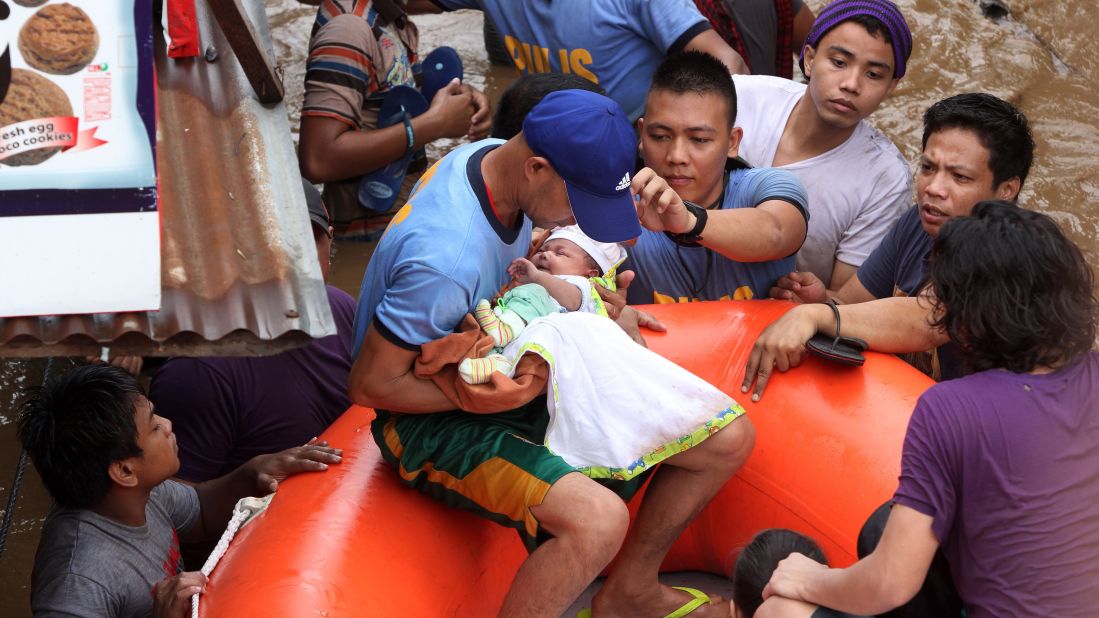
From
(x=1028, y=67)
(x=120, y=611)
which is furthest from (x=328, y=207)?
(x=1028, y=67)

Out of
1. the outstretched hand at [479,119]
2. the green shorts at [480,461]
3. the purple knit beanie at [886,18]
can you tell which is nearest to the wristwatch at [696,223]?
the green shorts at [480,461]

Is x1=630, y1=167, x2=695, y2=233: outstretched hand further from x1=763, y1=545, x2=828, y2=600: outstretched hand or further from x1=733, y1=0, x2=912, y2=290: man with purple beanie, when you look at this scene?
x1=763, y1=545, x2=828, y2=600: outstretched hand

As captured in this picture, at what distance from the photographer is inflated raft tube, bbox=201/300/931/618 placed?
2.16m

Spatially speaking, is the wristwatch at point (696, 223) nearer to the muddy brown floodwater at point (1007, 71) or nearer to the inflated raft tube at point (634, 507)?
the inflated raft tube at point (634, 507)

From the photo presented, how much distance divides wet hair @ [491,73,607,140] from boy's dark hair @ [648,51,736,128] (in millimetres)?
223

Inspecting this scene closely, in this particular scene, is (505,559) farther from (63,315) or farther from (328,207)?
(328,207)

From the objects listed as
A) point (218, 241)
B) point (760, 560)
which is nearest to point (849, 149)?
point (760, 560)

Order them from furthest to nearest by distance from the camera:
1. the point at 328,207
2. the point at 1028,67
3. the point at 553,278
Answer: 1. the point at 1028,67
2. the point at 328,207
3. the point at 553,278

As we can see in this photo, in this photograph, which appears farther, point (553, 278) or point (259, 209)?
point (553, 278)

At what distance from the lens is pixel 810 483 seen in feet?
8.48

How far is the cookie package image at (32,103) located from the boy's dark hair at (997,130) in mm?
2152

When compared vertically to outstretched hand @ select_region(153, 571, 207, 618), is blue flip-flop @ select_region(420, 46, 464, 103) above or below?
above

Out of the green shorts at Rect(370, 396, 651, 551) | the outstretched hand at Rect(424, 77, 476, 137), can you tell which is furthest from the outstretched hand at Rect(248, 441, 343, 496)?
the outstretched hand at Rect(424, 77, 476, 137)

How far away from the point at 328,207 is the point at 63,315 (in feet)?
8.42
